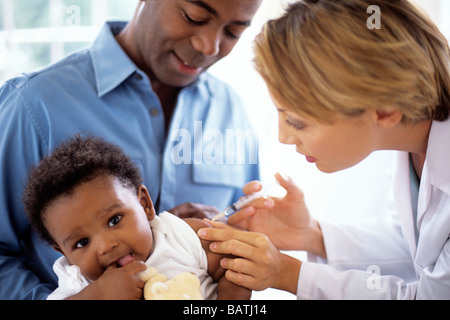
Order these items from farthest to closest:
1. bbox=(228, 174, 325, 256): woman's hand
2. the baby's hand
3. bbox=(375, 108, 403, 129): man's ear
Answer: bbox=(228, 174, 325, 256): woman's hand → bbox=(375, 108, 403, 129): man's ear → the baby's hand

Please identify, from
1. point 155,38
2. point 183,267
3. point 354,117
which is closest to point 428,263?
point 354,117

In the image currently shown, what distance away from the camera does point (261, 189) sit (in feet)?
3.97

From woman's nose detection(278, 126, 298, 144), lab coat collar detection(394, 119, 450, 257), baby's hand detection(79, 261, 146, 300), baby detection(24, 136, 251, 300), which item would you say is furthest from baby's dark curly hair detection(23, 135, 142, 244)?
lab coat collar detection(394, 119, 450, 257)

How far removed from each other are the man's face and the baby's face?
47 cm

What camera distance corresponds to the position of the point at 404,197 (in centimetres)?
113

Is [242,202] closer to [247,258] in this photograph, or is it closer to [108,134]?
[247,258]

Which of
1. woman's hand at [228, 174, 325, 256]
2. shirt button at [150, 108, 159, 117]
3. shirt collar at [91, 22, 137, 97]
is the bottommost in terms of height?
woman's hand at [228, 174, 325, 256]

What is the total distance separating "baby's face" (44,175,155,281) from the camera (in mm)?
837

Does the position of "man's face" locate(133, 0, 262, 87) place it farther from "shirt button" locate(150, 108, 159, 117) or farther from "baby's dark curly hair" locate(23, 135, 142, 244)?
"baby's dark curly hair" locate(23, 135, 142, 244)

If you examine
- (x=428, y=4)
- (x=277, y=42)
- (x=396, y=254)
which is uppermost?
(x=428, y=4)

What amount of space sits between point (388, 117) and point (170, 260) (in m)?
0.53

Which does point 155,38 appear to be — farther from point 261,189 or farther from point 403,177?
point 403,177

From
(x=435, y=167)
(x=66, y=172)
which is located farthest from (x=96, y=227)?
(x=435, y=167)

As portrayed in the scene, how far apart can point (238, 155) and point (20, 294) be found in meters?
0.69
